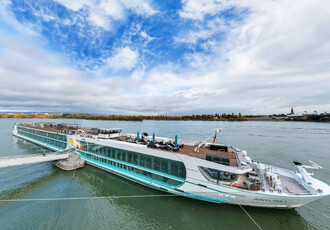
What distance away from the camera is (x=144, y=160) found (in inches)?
631

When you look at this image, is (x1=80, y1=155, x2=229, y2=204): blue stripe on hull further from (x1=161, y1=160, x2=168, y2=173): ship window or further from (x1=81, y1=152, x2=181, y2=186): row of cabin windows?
(x1=161, y1=160, x2=168, y2=173): ship window

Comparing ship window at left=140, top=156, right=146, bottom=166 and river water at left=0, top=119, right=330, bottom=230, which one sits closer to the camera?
river water at left=0, top=119, right=330, bottom=230

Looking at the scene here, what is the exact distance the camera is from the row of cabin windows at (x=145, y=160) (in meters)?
13.8

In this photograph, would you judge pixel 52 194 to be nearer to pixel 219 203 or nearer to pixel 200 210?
pixel 200 210

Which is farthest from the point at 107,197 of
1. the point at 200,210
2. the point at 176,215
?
the point at 200,210

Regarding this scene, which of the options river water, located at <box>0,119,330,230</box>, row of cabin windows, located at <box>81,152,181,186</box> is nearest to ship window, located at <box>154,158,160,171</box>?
row of cabin windows, located at <box>81,152,181,186</box>

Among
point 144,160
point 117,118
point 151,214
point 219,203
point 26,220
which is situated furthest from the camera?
point 117,118

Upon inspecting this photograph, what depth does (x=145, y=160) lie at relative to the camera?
52.3 feet

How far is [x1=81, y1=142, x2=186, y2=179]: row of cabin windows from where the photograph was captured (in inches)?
545

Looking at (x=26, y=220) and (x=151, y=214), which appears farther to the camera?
(x=151, y=214)

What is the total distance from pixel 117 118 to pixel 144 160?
163 meters

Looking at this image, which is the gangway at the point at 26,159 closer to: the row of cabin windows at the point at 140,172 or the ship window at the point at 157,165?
the row of cabin windows at the point at 140,172

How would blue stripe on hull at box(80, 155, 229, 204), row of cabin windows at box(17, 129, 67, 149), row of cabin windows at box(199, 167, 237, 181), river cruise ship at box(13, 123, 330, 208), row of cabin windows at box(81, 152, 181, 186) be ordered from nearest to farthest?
river cruise ship at box(13, 123, 330, 208) → row of cabin windows at box(199, 167, 237, 181) → blue stripe on hull at box(80, 155, 229, 204) → row of cabin windows at box(81, 152, 181, 186) → row of cabin windows at box(17, 129, 67, 149)

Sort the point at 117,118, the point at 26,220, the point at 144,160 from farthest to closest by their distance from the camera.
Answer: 1. the point at 117,118
2. the point at 144,160
3. the point at 26,220
